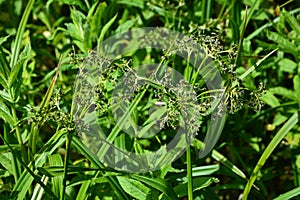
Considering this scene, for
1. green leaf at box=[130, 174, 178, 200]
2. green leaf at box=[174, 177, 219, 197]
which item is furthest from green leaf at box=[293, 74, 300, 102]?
green leaf at box=[130, 174, 178, 200]

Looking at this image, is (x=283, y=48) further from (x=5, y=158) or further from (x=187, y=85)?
(x=5, y=158)

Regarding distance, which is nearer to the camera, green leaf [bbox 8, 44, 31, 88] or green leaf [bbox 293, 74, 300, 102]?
green leaf [bbox 8, 44, 31, 88]

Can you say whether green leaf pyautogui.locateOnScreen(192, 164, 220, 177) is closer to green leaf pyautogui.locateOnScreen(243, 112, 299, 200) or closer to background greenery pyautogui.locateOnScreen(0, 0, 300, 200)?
background greenery pyautogui.locateOnScreen(0, 0, 300, 200)

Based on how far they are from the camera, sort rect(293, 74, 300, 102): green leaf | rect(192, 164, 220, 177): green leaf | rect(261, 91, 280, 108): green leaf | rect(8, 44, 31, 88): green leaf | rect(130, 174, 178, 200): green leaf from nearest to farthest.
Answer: rect(130, 174, 178, 200): green leaf, rect(8, 44, 31, 88): green leaf, rect(192, 164, 220, 177): green leaf, rect(293, 74, 300, 102): green leaf, rect(261, 91, 280, 108): green leaf

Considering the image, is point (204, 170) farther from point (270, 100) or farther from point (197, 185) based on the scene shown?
point (270, 100)

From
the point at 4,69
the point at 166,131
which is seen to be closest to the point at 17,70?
the point at 4,69

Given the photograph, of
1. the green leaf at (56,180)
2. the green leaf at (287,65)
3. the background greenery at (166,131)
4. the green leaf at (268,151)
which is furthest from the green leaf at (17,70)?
the green leaf at (287,65)

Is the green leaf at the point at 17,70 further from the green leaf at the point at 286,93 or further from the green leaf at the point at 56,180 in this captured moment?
the green leaf at the point at 286,93

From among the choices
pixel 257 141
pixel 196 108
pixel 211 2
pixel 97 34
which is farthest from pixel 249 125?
pixel 196 108
